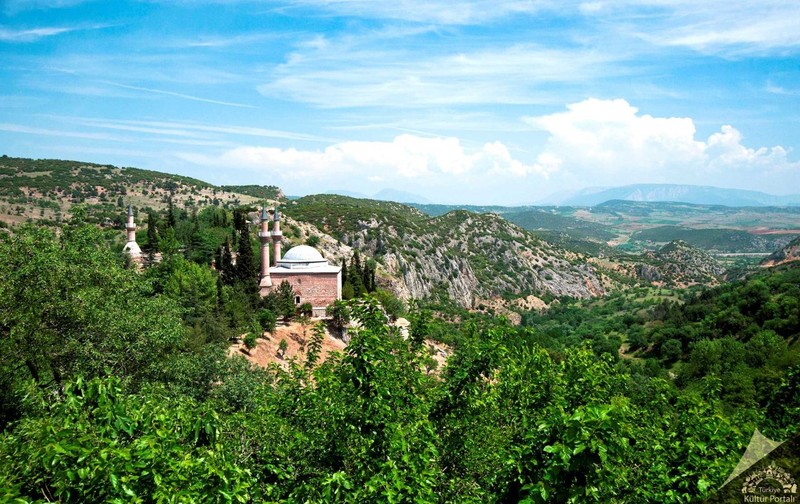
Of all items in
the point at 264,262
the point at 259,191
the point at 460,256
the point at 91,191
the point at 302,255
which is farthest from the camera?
the point at 259,191

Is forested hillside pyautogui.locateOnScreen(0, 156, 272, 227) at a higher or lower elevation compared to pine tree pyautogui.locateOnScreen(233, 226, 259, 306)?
higher

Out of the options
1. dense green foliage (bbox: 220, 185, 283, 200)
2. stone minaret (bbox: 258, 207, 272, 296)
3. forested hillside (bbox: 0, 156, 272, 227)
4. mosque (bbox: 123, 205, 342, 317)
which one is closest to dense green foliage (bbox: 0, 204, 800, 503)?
stone minaret (bbox: 258, 207, 272, 296)

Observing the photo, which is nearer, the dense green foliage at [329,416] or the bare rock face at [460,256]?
the dense green foliage at [329,416]

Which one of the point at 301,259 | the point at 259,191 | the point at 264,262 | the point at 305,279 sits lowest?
the point at 305,279

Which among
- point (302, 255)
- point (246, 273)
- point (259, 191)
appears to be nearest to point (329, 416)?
point (246, 273)

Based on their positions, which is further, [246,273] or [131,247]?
[131,247]

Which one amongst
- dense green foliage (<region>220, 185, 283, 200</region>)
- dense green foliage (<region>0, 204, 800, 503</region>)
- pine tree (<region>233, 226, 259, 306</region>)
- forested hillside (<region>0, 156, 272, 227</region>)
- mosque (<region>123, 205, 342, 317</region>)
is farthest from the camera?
dense green foliage (<region>220, 185, 283, 200</region>)

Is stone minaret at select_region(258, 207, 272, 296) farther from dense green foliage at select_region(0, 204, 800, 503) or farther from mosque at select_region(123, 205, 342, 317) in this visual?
dense green foliage at select_region(0, 204, 800, 503)

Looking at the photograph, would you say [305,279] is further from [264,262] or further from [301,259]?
[264,262]

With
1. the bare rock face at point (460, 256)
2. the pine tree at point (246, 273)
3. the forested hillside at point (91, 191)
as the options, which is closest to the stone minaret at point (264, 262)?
the pine tree at point (246, 273)

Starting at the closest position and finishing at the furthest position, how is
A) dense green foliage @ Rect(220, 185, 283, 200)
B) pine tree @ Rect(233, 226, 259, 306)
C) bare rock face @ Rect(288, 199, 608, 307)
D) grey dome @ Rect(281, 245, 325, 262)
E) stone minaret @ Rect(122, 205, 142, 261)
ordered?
pine tree @ Rect(233, 226, 259, 306) < stone minaret @ Rect(122, 205, 142, 261) < grey dome @ Rect(281, 245, 325, 262) < bare rock face @ Rect(288, 199, 608, 307) < dense green foliage @ Rect(220, 185, 283, 200)

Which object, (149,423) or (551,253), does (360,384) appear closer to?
(149,423)

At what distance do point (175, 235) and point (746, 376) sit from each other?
57.5 meters

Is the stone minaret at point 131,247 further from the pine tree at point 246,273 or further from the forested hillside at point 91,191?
the forested hillside at point 91,191
